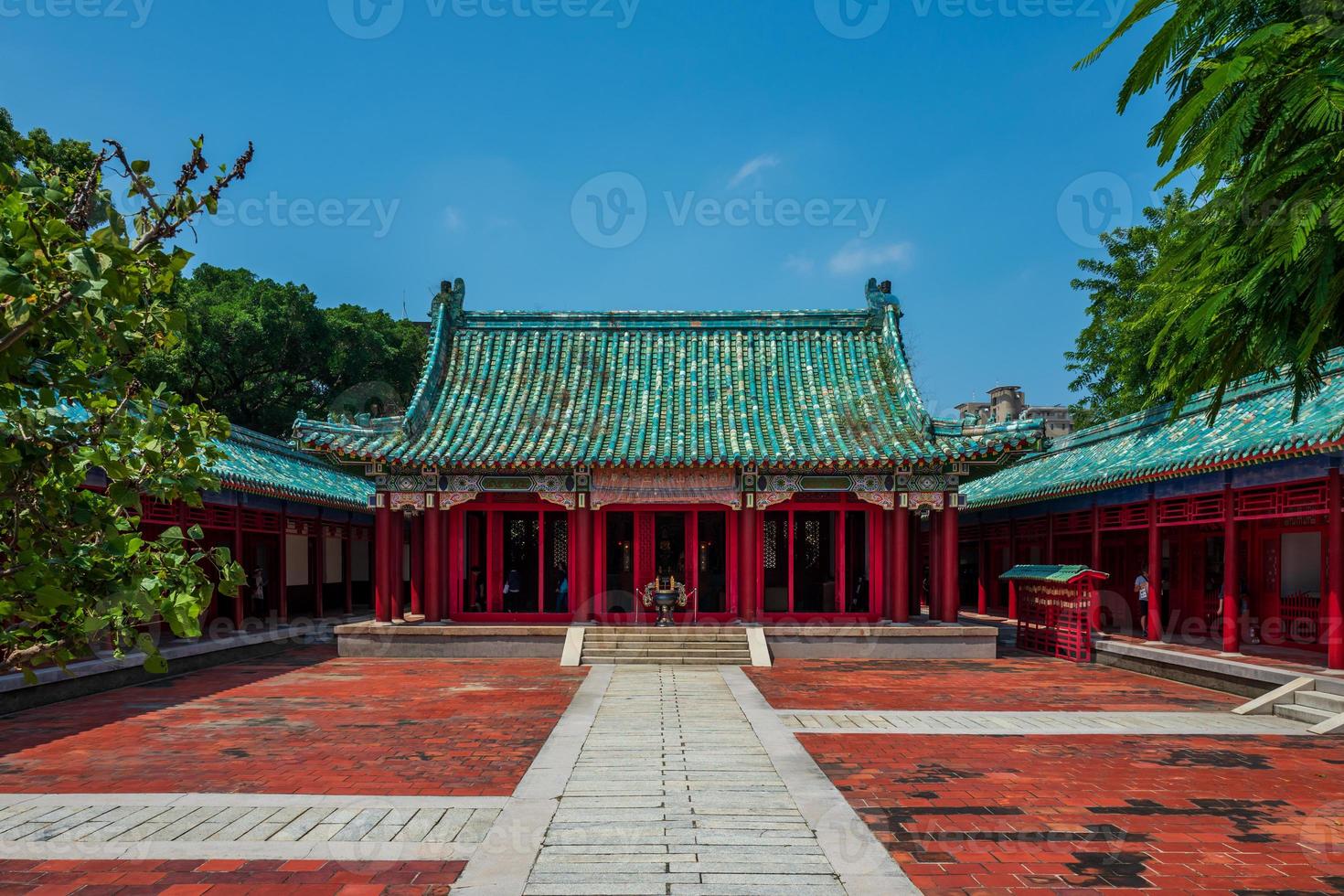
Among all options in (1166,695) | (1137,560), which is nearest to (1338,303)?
(1166,695)

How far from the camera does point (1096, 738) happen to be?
924 cm

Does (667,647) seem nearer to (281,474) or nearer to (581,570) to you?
(581,570)

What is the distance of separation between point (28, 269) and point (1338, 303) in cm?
484

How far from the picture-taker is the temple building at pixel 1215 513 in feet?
39.7

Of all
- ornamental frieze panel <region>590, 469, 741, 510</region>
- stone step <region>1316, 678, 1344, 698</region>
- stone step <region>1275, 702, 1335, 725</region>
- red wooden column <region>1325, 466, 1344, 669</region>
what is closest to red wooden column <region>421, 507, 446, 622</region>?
ornamental frieze panel <region>590, 469, 741, 510</region>

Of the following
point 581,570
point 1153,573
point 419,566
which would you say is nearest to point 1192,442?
point 1153,573

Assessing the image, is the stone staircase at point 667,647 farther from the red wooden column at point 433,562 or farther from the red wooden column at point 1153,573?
the red wooden column at point 1153,573

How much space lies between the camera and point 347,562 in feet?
80.5

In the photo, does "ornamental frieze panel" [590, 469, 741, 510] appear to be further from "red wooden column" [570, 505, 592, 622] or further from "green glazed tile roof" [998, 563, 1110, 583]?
"green glazed tile roof" [998, 563, 1110, 583]

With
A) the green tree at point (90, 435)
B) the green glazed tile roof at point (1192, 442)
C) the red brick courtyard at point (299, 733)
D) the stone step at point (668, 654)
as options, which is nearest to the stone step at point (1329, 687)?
the green glazed tile roof at point (1192, 442)

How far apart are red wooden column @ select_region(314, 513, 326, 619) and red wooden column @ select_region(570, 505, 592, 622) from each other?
8.27 meters

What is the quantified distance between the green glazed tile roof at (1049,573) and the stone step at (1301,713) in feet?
12.1

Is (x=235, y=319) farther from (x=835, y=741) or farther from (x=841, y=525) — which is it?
(x=835, y=741)

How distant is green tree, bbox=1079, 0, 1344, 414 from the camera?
338 cm
